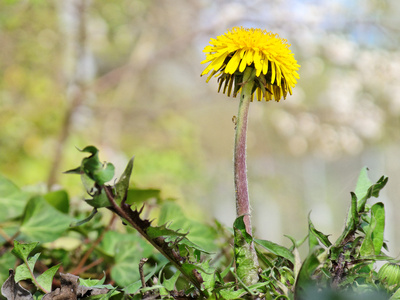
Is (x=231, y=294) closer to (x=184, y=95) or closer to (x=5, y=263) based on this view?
(x=5, y=263)

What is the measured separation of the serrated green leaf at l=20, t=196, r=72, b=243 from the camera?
0.25 m

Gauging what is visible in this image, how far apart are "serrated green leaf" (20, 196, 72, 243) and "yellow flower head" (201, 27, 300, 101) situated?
0.14 m

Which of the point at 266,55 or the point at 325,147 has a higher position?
the point at 325,147

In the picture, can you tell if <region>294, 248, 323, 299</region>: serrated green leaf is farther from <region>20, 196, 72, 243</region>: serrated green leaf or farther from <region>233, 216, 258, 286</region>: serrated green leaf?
<region>20, 196, 72, 243</region>: serrated green leaf

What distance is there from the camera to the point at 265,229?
3.24 metres

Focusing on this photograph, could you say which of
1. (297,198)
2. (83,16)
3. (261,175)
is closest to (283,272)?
(83,16)

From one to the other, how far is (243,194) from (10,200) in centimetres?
19

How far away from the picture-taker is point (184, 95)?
8.87ft

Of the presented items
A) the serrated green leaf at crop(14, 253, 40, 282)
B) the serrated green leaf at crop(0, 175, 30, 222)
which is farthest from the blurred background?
the serrated green leaf at crop(14, 253, 40, 282)

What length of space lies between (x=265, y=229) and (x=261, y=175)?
2.59 feet

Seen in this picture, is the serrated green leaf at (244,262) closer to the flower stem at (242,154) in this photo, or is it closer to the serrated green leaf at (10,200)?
the flower stem at (242,154)

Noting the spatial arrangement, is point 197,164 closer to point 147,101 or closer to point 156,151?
point 156,151

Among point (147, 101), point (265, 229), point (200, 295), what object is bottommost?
point (200, 295)

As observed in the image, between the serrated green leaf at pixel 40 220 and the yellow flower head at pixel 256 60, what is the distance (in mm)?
145
